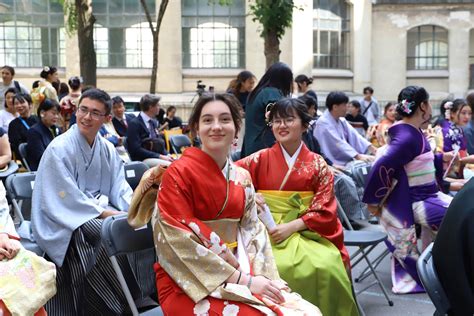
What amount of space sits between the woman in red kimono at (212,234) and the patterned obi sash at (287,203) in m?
0.76

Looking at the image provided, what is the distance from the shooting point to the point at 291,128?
4.45 meters

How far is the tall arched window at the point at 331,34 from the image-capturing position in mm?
24203

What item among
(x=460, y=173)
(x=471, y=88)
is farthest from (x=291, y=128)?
(x=471, y=88)

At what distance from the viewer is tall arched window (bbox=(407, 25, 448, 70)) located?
25.4m

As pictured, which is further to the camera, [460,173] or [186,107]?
[186,107]

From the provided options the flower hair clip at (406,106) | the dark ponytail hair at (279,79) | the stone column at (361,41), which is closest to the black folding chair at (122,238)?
the dark ponytail hair at (279,79)

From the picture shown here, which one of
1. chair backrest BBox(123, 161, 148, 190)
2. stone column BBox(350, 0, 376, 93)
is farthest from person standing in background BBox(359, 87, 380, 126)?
chair backrest BBox(123, 161, 148, 190)

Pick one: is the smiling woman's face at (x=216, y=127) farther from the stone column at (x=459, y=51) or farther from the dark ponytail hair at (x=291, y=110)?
the stone column at (x=459, y=51)

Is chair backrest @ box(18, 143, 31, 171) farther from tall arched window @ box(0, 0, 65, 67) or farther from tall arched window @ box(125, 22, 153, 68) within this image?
tall arched window @ box(0, 0, 65, 67)

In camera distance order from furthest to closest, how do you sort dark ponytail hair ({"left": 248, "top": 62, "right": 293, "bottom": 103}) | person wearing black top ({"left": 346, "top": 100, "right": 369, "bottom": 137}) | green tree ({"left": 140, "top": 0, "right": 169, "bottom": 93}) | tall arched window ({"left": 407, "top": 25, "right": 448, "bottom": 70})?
1. tall arched window ({"left": 407, "top": 25, "right": 448, "bottom": 70})
2. green tree ({"left": 140, "top": 0, "right": 169, "bottom": 93})
3. person wearing black top ({"left": 346, "top": 100, "right": 369, "bottom": 137})
4. dark ponytail hair ({"left": 248, "top": 62, "right": 293, "bottom": 103})

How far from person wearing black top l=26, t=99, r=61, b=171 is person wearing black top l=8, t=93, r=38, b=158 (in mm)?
871

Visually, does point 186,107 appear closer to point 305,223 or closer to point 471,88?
point 471,88

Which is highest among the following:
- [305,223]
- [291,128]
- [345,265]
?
[291,128]

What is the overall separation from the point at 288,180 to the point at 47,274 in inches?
67.3
